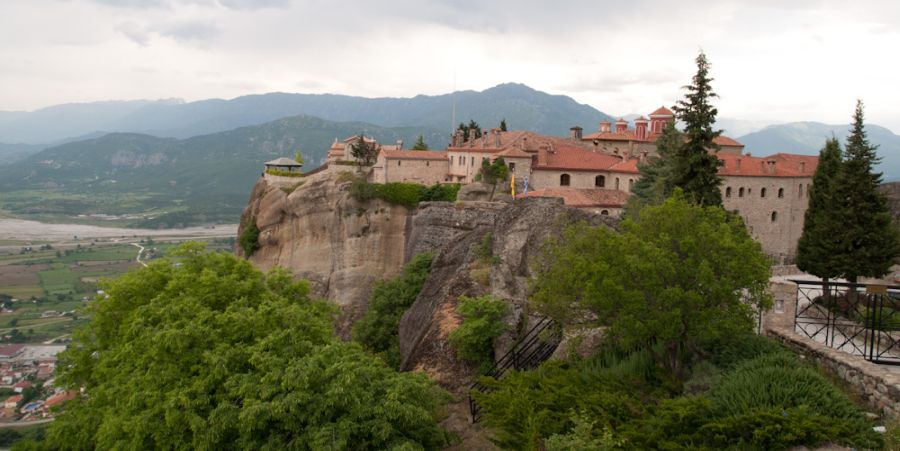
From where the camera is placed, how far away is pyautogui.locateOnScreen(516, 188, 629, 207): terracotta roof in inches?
1624

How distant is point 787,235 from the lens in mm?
48844

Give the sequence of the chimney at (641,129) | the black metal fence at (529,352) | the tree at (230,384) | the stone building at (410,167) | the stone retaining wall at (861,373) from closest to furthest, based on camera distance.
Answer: the stone retaining wall at (861,373)
the tree at (230,384)
the black metal fence at (529,352)
the stone building at (410,167)
the chimney at (641,129)

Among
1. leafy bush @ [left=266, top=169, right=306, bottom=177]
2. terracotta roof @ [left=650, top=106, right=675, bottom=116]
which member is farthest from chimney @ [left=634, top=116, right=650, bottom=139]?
leafy bush @ [left=266, top=169, right=306, bottom=177]

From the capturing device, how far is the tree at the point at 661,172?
31.7m

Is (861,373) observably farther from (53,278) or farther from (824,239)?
(53,278)

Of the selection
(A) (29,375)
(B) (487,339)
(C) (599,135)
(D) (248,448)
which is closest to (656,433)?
(D) (248,448)

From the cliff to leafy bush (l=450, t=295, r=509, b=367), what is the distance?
461 millimetres

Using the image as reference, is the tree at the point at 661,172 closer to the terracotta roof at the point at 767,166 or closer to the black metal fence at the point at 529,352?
the terracotta roof at the point at 767,166

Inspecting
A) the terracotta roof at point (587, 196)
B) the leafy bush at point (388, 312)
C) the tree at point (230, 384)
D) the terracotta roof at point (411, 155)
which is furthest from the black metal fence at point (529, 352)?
the terracotta roof at point (411, 155)

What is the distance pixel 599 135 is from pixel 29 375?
6691 centimetres

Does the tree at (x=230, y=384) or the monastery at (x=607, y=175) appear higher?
the monastery at (x=607, y=175)

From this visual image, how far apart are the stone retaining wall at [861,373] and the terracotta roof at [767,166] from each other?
32508mm

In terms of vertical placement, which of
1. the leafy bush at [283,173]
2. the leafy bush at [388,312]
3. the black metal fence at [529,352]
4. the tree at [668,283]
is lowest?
the leafy bush at [388,312]

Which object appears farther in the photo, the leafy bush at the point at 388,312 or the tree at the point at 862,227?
the leafy bush at the point at 388,312
